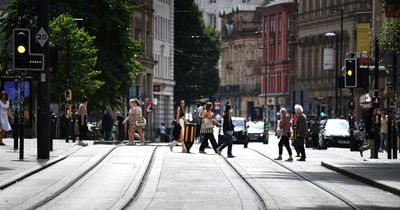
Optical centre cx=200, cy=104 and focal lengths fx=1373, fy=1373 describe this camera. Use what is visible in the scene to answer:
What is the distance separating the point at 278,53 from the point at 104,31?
87.6 meters

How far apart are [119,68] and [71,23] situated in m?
8.29

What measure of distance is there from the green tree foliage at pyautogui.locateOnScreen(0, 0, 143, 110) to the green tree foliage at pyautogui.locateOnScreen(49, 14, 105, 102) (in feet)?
11.8

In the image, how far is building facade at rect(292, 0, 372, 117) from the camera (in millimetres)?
111188

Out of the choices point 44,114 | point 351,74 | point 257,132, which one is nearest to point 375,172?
point 44,114

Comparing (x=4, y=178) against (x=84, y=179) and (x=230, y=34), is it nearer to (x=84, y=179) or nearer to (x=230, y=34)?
(x=84, y=179)

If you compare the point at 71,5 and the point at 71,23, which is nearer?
the point at 71,23

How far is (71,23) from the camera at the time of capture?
6425cm

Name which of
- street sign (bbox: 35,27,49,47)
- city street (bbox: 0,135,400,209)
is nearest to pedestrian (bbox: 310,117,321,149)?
city street (bbox: 0,135,400,209)

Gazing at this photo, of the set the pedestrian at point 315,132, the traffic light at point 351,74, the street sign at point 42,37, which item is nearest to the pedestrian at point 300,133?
the traffic light at point 351,74

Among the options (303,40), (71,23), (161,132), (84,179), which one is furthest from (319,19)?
(84,179)

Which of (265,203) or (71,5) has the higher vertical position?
(71,5)

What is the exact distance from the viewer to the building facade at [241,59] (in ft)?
577

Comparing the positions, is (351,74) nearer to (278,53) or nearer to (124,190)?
(124,190)

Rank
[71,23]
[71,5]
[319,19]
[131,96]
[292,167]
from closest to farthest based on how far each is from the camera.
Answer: [292,167], [71,23], [71,5], [131,96], [319,19]
